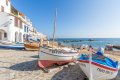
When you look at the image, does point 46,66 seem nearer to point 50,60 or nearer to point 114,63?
point 50,60

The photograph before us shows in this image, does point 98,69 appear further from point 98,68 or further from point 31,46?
point 31,46

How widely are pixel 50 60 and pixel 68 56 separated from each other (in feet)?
6.33

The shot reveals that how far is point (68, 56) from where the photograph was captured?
49.3ft

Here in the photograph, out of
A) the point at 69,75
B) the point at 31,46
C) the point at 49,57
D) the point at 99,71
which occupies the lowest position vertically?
the point at 69,75

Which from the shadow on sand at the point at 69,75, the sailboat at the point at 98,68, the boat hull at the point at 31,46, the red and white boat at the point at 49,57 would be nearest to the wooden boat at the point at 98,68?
the sailboat at the point at 98,68

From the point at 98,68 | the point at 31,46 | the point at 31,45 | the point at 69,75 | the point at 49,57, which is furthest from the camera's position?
the point at 31,46

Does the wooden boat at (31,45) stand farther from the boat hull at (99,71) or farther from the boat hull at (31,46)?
the boat hull at (99,71)

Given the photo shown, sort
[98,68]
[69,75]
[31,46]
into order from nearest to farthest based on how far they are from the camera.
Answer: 1. [98,68]
2. [69,75]
3. [31,46]

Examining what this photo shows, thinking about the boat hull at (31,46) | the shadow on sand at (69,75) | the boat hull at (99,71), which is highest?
the boat hull at (31,46)

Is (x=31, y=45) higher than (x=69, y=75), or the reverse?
(x=31, y=45)

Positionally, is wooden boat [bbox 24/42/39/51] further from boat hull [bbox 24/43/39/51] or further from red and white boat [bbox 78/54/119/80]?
red and white boat [bbox 78/54/119/80]

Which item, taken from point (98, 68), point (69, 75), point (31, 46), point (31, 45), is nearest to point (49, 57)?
point (69, 75)

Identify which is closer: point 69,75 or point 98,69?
point 98,69

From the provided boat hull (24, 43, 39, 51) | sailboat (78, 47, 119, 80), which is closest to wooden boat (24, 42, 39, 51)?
boat hull (24, 43, 39, 51)
